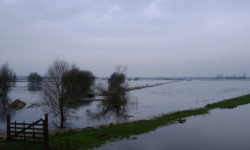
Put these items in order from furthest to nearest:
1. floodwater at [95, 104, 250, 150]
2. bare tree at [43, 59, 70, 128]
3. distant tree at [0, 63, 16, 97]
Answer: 1. distant tree at [0, 63, 16, 97]
2. bare tree at [43, 59, 70, 128]
3. floodwater at [95, 104, 250, 150]

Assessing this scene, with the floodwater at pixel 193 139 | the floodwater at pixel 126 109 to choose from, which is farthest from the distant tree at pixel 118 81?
the floodwater at pixel 193 139

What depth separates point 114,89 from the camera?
47.2 meters

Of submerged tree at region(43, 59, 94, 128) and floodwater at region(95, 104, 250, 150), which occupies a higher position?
submerged tree at region(43, 59, 94, 128)

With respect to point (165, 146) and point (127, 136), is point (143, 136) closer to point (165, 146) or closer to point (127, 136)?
point (127, 136)

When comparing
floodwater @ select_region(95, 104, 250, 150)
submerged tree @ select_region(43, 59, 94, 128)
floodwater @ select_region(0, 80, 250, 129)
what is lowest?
floodwater @ select_region(0, 80, 250, 129)

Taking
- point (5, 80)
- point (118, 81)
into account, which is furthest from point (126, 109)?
point (5, 80)

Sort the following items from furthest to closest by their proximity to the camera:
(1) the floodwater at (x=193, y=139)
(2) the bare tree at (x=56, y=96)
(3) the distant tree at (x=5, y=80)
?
(3) the distant tree at (x=5, y=80)
(2) the bare tree at (x=56, y=96)
(1) the floodwater at (x=193, y=139)

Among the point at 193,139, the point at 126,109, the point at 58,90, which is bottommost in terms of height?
the point at 126,109

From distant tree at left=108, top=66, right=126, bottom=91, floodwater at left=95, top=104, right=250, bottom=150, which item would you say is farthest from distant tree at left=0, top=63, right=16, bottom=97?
floodwater at left=95, top=104, right=250, bottom=150

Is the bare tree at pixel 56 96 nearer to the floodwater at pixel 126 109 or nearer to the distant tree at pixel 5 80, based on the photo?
the floodwater at pixel 126 109

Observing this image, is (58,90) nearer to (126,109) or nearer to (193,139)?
(126,109)

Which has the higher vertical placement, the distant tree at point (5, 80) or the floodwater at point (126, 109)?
the distant tree at point (5, 80)

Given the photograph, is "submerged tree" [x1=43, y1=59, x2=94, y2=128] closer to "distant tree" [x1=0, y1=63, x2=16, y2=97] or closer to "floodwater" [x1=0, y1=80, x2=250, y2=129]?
"floodwater" [x1=0, y1=80, x2=250, y2=129]

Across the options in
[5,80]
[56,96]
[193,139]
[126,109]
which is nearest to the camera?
[193,139]
